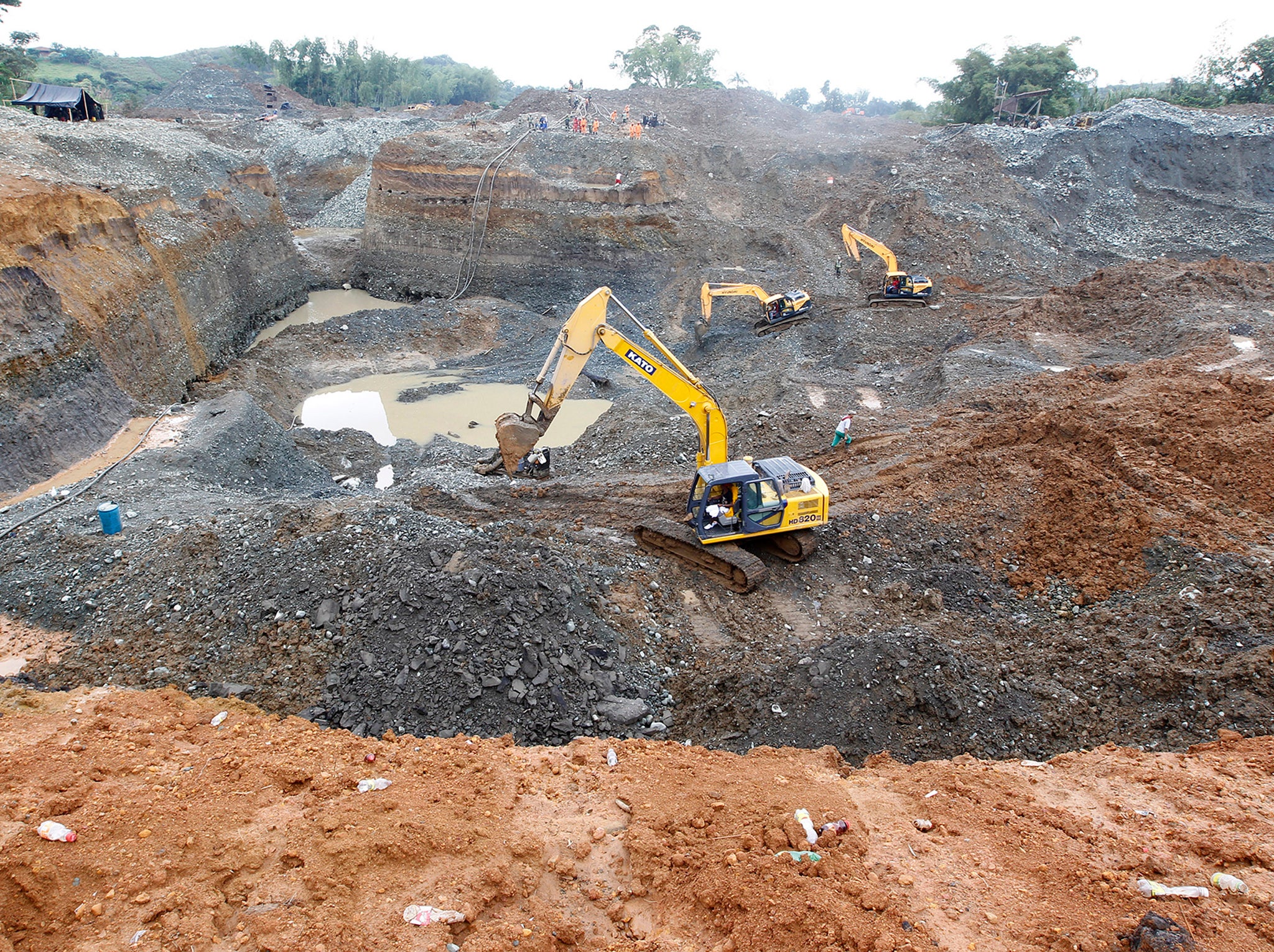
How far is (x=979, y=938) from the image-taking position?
4902 mm

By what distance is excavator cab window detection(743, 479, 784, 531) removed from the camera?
424 inches

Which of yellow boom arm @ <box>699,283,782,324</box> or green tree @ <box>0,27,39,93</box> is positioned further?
green tree @ <box>0,27,39,93</box>

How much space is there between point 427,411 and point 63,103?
17.2 m

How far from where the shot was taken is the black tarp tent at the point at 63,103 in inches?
955

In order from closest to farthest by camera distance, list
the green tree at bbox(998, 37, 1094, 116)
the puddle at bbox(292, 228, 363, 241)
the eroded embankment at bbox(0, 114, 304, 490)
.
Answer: the eroded embankment at bbox(0, 114, 304, 490) → the puddle at bbox(292, 228, 363, 241) → the green tree at bbox(998, 37, 1094, 116)

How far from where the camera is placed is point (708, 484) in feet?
35.1

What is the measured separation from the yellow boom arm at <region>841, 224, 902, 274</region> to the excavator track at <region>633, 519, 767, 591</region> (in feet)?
50.4

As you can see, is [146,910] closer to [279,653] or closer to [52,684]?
[279,653]

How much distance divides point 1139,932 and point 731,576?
669 centimetres

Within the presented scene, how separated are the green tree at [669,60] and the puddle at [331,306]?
4636 centimetres

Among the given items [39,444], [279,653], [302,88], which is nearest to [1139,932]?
[279,653]

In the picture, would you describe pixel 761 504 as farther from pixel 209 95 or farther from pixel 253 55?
pixel 253 55

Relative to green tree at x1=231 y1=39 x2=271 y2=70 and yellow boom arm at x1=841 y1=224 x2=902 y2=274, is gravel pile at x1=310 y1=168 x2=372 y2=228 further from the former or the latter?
green tree at x1=231 y1=39 x2=271 y2=70

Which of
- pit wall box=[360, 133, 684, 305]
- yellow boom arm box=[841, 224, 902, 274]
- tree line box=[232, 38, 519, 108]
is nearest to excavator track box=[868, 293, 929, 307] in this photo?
yellow boom arm box=[841, 224, 902, 274]
